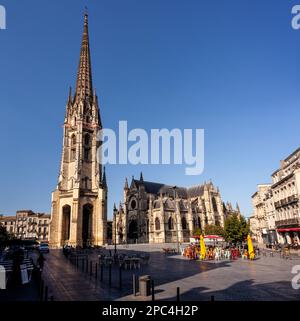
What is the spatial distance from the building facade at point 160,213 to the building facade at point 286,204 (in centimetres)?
2405

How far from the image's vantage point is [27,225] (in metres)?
93.6

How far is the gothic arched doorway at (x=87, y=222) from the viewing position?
50.2 meters

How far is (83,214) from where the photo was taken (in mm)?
51156

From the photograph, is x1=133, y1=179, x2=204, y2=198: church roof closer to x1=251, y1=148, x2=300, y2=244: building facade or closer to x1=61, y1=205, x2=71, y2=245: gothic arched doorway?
x1=61, y1=205, x2=71, y2=245: gothic arched doorway

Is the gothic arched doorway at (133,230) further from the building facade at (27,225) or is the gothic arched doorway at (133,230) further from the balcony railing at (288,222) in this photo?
the balcony railing at (288,222)

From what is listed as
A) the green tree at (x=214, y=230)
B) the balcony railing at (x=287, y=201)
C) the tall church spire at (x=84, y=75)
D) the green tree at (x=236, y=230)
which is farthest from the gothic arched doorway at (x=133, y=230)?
the balcony railing at (x=287, y=201)

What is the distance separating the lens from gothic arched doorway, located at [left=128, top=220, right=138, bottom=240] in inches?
2729

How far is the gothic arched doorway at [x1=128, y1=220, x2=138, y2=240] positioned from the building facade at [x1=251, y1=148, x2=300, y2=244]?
115 ft

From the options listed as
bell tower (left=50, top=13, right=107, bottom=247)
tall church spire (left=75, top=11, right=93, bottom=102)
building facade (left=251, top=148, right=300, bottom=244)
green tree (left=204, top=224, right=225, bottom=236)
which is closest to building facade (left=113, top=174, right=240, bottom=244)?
green tree (left=204, top=224, right=225, bottom=236)

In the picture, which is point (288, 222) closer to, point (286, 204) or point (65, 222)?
point (286, 204)

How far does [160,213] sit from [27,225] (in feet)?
183

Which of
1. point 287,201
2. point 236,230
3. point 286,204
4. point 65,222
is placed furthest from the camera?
point 65,222

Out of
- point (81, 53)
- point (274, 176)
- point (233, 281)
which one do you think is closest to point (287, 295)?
point (233, 281)

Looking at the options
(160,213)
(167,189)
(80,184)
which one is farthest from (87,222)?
(167,189)
